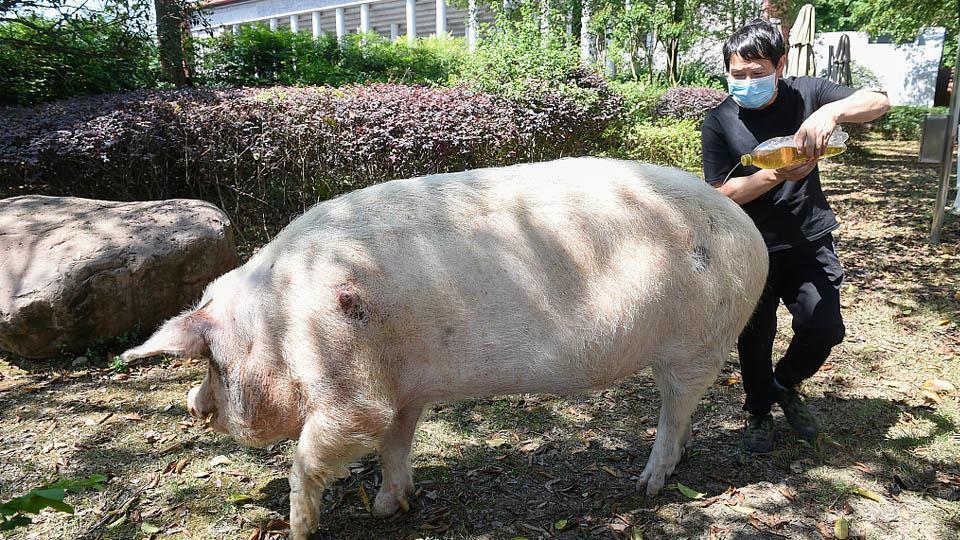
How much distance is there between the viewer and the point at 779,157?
2887 millimetres

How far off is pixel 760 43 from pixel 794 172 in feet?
1.97

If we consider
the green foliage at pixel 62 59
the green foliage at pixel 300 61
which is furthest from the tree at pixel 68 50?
the green foliage at pixel 300 61

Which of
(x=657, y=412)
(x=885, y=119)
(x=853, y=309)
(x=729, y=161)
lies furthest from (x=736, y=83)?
(x=885, y=119)

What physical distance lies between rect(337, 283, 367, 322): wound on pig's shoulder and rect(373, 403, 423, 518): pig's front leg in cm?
76

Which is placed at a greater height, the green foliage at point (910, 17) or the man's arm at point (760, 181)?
the green foliage at point (910, 17)

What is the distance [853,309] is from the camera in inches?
225

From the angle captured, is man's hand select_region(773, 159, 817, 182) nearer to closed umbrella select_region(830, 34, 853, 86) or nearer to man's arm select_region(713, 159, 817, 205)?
man's arm select_region(713, 159, 817, 205)

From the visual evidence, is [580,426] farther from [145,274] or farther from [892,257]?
[892,257]

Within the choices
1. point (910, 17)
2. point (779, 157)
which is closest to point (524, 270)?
point (779, 157)

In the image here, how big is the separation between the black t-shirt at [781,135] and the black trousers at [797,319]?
0.34 feet

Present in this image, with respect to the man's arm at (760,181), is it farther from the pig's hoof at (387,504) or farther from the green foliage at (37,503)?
the green foliage at (37,503)

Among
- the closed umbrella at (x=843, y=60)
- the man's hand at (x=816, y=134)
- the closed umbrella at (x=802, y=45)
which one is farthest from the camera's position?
the closed umbrella at (x=843, y=60)

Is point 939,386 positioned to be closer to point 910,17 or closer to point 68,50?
point 68,50

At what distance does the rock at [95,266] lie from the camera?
4426 millimetres
